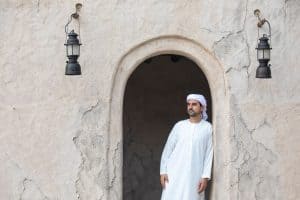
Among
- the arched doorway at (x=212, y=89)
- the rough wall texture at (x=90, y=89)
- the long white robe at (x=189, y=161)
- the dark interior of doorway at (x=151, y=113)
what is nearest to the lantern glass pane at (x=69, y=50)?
the rough wall texture at (x=90, y=89)

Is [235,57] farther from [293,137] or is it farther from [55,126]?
[55,126]

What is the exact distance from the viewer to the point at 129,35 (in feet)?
34.6

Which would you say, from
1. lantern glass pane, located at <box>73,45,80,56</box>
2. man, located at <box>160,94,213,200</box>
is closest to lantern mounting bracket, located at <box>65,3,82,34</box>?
lantern glass pane, located at <box>73,45,80,56</box>

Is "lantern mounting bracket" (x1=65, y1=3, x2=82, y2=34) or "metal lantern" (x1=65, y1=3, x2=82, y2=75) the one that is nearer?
"metal lantern" (x1=65, y1=3, x2=82, y2=75)

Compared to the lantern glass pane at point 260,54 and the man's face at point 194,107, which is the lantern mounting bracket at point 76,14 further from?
the lantern glass pane at point 260,54

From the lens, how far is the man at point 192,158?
35.3 feet

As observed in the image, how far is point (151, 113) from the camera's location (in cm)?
1298

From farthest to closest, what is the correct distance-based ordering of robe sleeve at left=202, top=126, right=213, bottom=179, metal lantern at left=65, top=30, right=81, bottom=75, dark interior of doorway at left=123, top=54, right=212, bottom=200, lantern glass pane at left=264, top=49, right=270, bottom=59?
dark interior of doorway at left=123, top=54, right=212, bottom=200, robe sleeve at left=202, top=126, right=213, bottom=179, lantern glass pane at left=264, top=49, right=270, bottom=59, metal lantern at left=65, top=30, right=81, bottom=75

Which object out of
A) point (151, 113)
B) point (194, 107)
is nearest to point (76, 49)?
point (194, 107)

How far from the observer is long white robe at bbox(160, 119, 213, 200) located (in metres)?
10.8

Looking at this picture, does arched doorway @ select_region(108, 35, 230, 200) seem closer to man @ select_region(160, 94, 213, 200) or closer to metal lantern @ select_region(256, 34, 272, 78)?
man @ select_region(160, 94, 213, 200)

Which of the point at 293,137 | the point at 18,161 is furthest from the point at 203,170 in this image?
the point at 18,161

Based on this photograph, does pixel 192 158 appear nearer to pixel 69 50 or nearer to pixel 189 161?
pixel 189 161

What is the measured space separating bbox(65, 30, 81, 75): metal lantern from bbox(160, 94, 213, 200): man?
1285mm
